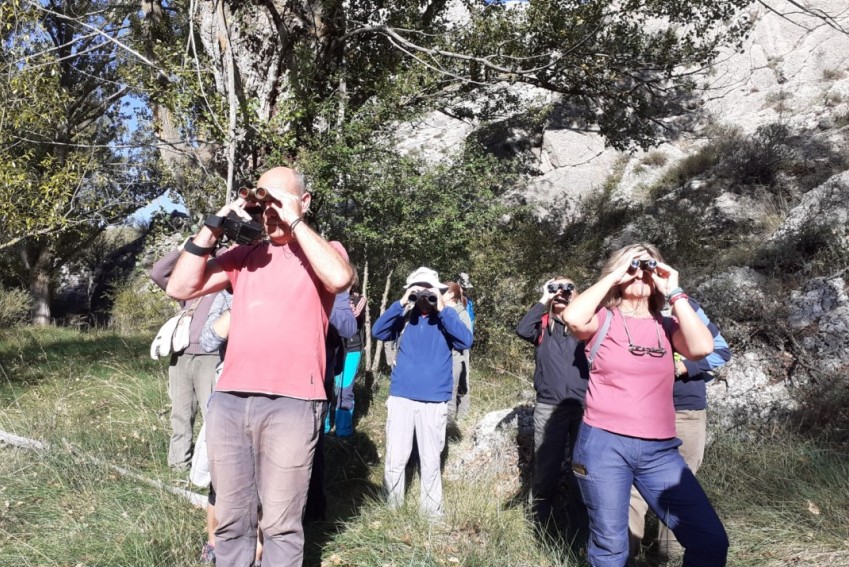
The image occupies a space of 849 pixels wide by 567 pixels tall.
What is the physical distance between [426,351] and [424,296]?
0.41 m

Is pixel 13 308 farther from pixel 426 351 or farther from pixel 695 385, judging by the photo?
pixel 695 385

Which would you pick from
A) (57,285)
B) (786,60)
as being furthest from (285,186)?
(57,285)

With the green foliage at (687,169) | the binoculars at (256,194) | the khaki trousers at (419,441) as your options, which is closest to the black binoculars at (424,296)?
the khaki trousers at (419,441)

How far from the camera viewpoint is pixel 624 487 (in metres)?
2.78

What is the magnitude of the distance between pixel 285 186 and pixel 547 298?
84.4 inches

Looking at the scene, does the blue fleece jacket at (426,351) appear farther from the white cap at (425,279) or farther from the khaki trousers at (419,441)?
the white cap at (425,279)

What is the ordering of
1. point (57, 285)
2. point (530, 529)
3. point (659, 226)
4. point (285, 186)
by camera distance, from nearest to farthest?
point (285, 186) → point (530, 529) → point (659, 226) → point (57, 285)

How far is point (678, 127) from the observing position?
815 inches

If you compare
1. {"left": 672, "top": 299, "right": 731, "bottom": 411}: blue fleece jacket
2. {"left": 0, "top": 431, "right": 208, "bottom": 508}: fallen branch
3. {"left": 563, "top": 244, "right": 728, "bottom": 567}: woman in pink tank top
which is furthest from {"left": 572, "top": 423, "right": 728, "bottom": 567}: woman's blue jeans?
{"left": 0, "top": 431, "right": 208, "bottom": 508}: fallen branch

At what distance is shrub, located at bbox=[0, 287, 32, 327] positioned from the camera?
1762 centimetres

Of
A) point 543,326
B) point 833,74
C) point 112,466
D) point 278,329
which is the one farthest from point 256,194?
point 833,74

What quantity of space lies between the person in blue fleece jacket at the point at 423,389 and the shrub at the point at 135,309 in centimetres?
1403

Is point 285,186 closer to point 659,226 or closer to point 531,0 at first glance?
point 531,0

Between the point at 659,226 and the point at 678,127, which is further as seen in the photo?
the point at 678,127
